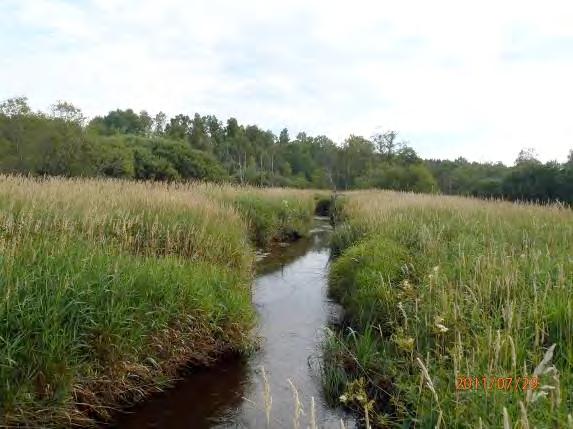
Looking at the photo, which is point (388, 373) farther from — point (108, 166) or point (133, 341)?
point (108, 166)

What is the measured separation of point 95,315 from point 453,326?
3.27 m

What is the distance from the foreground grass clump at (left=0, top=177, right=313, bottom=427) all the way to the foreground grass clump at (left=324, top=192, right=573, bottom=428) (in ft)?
5.21

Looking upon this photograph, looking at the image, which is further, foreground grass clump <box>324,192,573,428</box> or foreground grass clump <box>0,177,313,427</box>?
foreground grass clump <box>0,177,313,427</box>

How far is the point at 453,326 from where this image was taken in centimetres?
389

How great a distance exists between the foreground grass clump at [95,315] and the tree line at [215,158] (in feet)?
57.5

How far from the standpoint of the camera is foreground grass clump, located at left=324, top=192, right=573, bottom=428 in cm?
249

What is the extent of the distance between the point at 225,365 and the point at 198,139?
222 feet

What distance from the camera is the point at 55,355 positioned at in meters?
3.32
